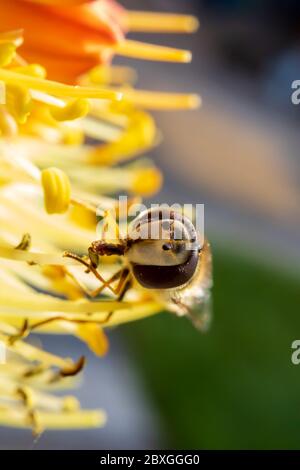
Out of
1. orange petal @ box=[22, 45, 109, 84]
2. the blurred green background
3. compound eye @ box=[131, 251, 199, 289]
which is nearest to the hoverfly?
compound eye @ box=[131, 251, 199, 289]

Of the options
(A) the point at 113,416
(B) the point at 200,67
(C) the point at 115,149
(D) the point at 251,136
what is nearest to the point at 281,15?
(B) the point at 200,67

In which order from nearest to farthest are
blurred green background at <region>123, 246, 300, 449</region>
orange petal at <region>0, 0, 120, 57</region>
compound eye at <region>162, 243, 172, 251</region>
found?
1. compound eye at <region>162, 243, 172, 251</region>
2. orange petal at <region>0, 0, 120, 57</region>
3. blurred green background at <region>123, 246, 300, 449</region>

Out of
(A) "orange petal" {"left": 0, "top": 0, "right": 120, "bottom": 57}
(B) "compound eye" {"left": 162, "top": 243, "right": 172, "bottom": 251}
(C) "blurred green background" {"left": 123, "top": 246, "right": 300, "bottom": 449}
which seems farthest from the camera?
(C) "blurred green background" {"left": 123, "top": 246, "right": 300, "bottom": 449}

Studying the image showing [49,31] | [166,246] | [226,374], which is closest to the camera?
[166,246]

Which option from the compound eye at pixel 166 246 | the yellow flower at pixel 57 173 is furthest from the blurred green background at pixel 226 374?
the compound eye at pixel 166 246

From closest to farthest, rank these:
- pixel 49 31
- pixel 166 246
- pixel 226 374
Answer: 1. pixel 166 246
2. pixel 49 31
3. pixel 226 374

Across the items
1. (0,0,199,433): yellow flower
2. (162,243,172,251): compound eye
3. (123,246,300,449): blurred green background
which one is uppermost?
(123,246,300,449): blurred green background

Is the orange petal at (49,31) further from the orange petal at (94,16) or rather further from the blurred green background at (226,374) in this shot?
the blurred green background at (226,374)

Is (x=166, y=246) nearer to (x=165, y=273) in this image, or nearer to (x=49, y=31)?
(x=165, y=273)

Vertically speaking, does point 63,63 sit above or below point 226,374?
below

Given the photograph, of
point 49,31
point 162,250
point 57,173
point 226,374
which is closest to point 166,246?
point 162,250

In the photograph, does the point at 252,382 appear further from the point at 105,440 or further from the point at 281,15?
the point at 281,15

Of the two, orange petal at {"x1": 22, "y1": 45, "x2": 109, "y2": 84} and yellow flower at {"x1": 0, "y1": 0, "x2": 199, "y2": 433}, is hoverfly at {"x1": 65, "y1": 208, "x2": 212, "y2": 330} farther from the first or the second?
orange petal at {"x1": 22, "y1": 45, "x2": 109, "y2": 84}

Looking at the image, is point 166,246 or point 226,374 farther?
point 226,374
